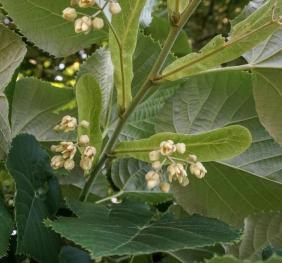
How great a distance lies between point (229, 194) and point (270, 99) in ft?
0.53

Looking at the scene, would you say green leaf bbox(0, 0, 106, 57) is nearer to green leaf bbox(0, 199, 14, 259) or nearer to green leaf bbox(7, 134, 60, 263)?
green leaf bbox(7, 134, 60, 263)

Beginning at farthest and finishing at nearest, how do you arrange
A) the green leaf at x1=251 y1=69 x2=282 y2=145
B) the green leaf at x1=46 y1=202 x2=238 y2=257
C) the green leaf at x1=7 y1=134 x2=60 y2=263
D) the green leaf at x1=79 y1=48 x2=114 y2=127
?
the green leaf at x1=79 y1=48 x2=114 y2=127
the green leaf at x1=251 y1=69 x2=282 y2=145
the green leaf at x1=7 y1=134 x2=60 y2=263
the green leaf at x1=46 y1=202 x2=238 y2=257

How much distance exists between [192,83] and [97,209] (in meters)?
0.27

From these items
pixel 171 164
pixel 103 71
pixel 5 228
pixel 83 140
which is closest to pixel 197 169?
pixel 171 164

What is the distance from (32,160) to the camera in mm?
889

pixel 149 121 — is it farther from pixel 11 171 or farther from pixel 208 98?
pixel 11 171

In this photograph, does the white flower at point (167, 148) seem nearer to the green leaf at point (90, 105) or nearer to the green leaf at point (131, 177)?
the green leaf at point (90, 105)

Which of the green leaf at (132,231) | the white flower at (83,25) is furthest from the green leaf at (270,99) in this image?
the white flower at (83,25)

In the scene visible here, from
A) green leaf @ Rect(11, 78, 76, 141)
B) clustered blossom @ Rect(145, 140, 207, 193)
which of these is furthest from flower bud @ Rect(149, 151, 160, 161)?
green leaf @ Rect(11, 78, 76, 141)

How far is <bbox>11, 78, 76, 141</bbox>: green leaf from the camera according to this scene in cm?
103

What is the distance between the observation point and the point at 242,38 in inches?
29.9

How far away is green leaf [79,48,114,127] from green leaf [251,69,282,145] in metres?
0.24

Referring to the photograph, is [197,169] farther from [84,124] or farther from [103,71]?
[103,71]

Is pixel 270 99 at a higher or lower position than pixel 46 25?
lower
